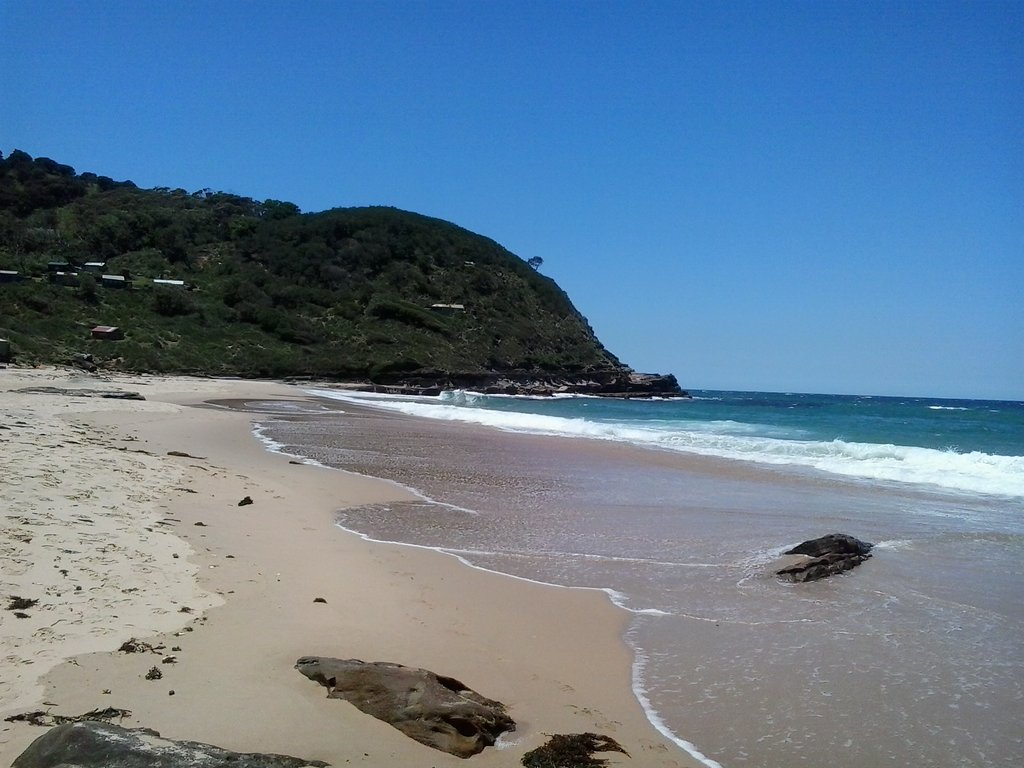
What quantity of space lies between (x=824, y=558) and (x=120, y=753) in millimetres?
6676

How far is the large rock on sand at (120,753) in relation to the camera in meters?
2.84

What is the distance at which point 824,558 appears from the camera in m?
7.59

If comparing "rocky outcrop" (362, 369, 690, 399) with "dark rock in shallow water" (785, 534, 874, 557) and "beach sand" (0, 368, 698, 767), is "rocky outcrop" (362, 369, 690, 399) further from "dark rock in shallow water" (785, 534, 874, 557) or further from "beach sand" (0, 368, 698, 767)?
"dark rock in shallow water" (785, 534, 874, 557)

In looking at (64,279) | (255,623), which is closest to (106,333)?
(64,279)

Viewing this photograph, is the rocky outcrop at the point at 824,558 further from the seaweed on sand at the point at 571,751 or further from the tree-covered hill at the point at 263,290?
the tree-covered hill at the point at 263,290

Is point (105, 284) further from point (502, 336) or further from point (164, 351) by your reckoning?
point (502, 336)

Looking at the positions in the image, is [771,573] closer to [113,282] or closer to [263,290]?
[113,282]

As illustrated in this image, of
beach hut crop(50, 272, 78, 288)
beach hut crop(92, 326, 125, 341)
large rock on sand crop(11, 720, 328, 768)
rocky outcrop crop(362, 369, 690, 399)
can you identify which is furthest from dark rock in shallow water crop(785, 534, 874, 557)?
beach hut crop(50, 272, 78, 288)

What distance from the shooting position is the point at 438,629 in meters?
5.46

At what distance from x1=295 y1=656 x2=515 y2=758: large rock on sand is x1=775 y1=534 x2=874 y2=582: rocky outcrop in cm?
432

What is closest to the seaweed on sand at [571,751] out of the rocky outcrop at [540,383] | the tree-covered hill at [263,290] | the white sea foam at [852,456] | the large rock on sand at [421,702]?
the large rock on sand at [421,702]

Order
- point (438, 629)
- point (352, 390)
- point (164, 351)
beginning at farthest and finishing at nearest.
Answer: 1. point (352, 390)
2. point (164, 351)
3. point (438, 629)

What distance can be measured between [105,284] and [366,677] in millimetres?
61729

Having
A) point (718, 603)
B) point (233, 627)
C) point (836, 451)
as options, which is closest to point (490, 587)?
point (718, 603)
